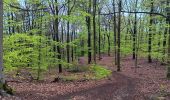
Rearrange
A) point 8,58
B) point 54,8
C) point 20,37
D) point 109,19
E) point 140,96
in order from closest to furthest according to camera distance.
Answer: point 140,96
point 8,58
point 20,37
point 54,8
point 109,19

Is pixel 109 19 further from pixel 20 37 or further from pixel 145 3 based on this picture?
pixel 20 37

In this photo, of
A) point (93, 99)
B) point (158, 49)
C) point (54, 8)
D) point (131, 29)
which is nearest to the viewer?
point (93, 99)

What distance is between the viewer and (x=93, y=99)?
43.5 ft

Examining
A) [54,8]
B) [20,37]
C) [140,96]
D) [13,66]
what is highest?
[54,8]

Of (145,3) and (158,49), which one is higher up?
(145,3)

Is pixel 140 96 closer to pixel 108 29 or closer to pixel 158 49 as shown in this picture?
pixel 158 49

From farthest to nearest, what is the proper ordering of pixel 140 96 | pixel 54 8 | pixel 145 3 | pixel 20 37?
1. pixel 145 3
2. pixel 54 8
3. pixel 20 37
4. pixel 140 96

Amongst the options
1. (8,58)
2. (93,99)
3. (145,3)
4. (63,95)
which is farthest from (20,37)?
(145,3)

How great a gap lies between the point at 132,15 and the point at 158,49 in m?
20.1

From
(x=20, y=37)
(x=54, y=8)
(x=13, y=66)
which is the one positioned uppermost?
(x=54, y=8)

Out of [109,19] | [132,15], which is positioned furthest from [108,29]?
[132,15]

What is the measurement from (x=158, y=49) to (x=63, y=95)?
59.4 feet

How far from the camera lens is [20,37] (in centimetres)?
1711

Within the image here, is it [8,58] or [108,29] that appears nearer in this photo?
[8,58]
